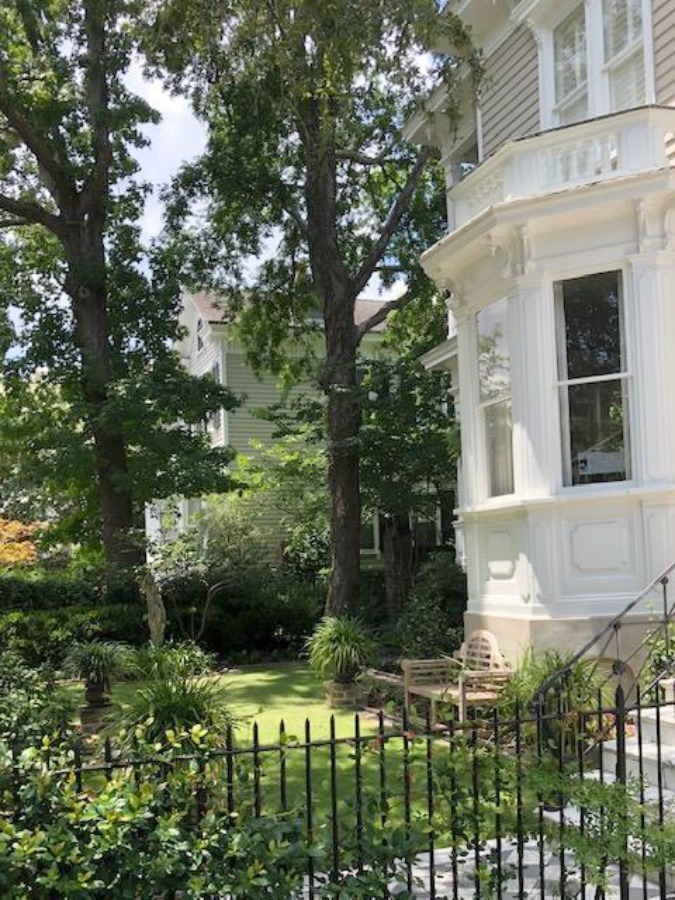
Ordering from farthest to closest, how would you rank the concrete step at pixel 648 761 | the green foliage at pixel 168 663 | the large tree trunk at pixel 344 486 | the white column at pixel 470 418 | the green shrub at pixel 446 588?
the large tree trunk at pixel 344 486 → the green shrub at pixel 446 588 → the white column at pixel 470 418 → the green foliage at pixel 168 663 → the concrete step at pixel 648 761

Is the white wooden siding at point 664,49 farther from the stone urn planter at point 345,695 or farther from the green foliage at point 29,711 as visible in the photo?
the green foliage at point 29,711

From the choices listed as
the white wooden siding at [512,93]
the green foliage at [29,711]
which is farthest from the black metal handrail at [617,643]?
the white wooden siding at [512,93]

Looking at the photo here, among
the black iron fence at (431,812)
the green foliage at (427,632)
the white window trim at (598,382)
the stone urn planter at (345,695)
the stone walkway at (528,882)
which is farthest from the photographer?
the green foliage at (427,632)

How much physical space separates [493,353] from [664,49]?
3741 mm

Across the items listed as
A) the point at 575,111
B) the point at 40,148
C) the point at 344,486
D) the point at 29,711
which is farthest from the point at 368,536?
the point at 29,711

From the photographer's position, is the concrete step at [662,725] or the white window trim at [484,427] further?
the white window trim at [484,427]

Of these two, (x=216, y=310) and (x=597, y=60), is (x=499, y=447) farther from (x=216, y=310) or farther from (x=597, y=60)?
(x=216, y=310)

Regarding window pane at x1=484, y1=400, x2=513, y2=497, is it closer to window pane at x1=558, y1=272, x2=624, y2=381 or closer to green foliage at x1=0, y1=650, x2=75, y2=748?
window pane at x1=558, y1=272, x2=624, y2=381

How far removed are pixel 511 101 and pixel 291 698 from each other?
893 cm

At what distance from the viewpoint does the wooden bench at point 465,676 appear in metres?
8.57

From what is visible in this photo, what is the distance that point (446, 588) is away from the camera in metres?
14.9

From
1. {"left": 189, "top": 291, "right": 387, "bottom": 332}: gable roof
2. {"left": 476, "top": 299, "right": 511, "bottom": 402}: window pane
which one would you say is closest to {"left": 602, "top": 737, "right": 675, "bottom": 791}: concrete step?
{"left": 476, "top": 299, "right": 511, "bottom": 402}: window pane

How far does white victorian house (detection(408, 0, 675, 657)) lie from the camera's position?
8.94m

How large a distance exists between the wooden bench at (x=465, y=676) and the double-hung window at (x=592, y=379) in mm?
2067
